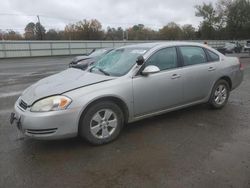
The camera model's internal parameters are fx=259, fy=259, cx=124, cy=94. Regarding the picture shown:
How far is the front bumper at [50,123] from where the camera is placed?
3.49m

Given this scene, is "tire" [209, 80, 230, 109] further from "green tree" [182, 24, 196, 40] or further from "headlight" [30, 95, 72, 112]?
"green tree" [182, 24, 196, 40]

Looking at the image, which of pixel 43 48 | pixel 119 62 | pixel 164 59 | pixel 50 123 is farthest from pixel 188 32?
pixel 50 123

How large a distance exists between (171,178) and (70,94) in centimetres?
176

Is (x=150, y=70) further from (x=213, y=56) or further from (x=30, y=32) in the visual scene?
(x=30, y=32)

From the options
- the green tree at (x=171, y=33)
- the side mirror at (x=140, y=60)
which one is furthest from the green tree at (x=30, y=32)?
the side mirror at (x=140, y=60)

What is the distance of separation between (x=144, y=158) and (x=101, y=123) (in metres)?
0.85

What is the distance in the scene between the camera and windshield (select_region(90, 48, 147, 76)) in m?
4.41

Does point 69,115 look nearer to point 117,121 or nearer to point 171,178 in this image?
point 117,121

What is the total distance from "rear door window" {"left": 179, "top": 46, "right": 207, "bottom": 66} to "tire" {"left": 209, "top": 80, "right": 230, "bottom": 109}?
66 centimetres

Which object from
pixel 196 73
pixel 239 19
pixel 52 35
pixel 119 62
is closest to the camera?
pixel 119 62

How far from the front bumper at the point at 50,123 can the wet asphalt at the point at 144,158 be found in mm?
307

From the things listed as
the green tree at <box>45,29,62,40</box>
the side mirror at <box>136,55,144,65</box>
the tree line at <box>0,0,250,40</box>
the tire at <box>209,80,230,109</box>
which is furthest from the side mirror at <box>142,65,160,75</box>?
the green tree at <box>45,29,62,40</box>

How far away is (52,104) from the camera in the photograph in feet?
11.7

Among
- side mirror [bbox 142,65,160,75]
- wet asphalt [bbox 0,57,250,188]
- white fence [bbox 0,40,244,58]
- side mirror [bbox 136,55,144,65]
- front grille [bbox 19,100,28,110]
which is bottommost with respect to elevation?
wet asphalt [bbox 0,57,250,188]
